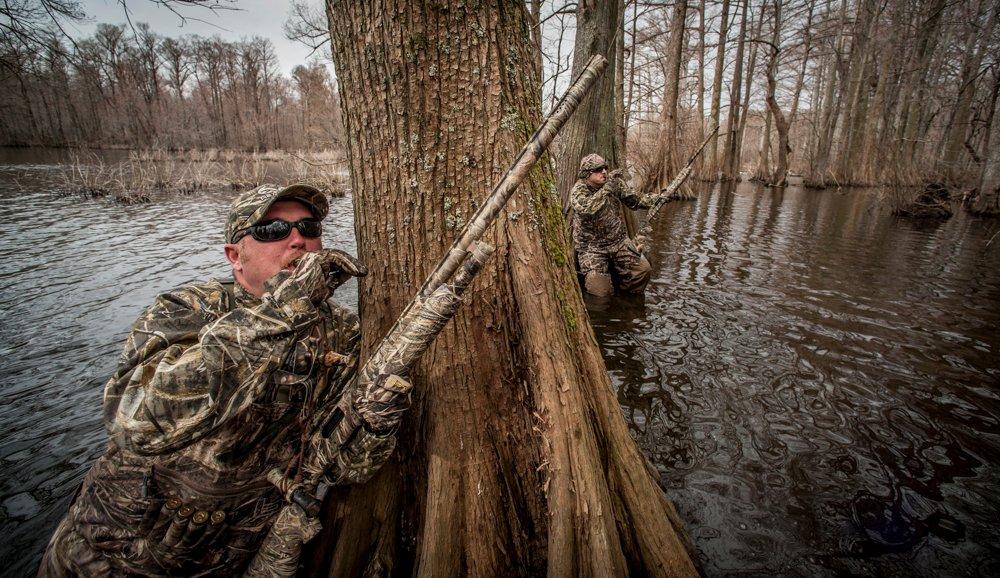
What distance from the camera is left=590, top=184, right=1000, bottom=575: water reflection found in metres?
2.52

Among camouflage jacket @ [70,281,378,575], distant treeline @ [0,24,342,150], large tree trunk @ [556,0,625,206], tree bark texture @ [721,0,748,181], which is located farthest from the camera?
distant treeline @ [0,24,342,150]

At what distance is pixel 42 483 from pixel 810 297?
30.0 feet

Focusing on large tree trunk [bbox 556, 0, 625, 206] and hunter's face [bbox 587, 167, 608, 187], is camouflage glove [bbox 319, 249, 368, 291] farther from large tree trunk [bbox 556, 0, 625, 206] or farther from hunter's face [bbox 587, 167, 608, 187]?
large tree trunk [bbox 556, 0, 625, 206]

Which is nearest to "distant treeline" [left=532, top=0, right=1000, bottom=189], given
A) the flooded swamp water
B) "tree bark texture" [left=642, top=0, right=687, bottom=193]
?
"tree bark texture" [left=642, top=0, right=687, bottom=193]

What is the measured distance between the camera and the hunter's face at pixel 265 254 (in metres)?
1.87

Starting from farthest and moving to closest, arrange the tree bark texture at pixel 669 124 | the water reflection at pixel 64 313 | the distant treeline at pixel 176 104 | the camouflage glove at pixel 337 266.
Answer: the distant treeline at pixel 176 104
the tree bark texture at pixel 669 124
the water reflection at pixel 64 313
the camouflage glove at pixel 337 266

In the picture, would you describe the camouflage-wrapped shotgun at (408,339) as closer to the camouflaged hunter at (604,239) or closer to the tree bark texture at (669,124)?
the camouflaged hunter at (604,239)

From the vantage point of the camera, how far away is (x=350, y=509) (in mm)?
1979

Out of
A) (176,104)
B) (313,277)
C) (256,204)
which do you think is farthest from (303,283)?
(176,104)

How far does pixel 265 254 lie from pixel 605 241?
5599mm

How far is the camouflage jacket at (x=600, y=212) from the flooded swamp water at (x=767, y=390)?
1.19 metres

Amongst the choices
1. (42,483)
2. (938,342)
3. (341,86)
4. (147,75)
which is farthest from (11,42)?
(147,75)

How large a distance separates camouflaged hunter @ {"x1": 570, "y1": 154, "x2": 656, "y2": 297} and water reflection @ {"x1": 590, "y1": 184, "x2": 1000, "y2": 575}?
536mm

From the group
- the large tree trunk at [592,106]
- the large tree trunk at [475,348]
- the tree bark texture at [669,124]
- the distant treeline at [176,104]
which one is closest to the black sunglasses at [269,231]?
the large tree trunk at [475,348]
